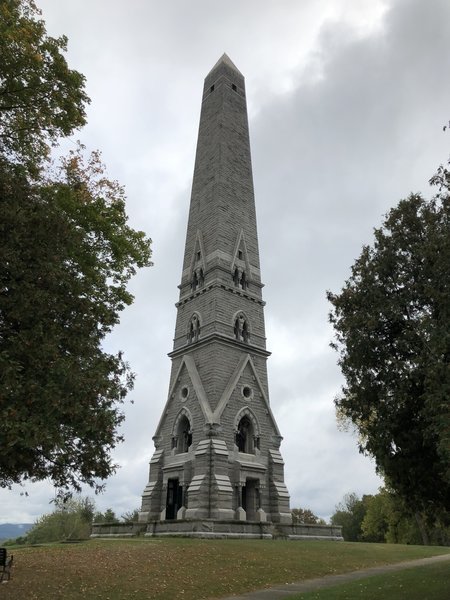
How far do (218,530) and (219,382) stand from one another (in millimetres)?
9332

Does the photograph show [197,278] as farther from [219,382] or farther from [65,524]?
[65,524]

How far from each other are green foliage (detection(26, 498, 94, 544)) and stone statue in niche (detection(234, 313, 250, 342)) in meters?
39.2

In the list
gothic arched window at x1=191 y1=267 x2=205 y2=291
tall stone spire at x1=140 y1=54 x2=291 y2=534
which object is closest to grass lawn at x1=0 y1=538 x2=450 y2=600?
tall stone spire at x1=140 y1=54 x2=291 y2=534

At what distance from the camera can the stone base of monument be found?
2591 cm

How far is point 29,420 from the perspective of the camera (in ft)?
33.7

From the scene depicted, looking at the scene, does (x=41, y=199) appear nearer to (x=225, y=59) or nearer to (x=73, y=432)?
(x=73, y=432)

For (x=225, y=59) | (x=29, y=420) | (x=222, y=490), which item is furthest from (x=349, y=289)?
(x=225, y=59)

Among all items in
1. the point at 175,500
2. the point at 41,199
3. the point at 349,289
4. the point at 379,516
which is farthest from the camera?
the point at 379,516

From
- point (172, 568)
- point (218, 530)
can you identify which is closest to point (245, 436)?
point (218, 530)

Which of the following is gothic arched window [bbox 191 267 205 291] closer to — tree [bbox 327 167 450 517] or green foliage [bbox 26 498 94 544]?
tree [bbox 327 167 450 517]

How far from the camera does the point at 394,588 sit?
46.4 feet

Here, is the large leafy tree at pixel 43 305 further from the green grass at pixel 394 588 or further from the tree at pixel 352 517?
the tree at pixel 352 517

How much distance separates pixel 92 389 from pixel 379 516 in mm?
57473

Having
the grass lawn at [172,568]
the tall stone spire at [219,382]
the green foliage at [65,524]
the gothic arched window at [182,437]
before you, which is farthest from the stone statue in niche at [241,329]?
the green foliage at [65,524]
